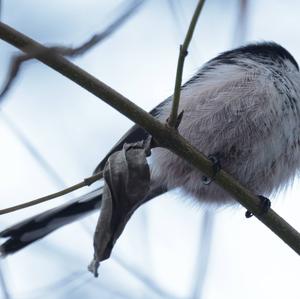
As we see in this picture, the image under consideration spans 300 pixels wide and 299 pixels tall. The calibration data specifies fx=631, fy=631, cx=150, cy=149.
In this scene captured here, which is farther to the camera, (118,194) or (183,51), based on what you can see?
(118,194)

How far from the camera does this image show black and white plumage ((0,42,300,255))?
283 centimetres

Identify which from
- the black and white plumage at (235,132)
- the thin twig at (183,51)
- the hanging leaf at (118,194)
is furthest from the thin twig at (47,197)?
the black and white plumage at (235,132)

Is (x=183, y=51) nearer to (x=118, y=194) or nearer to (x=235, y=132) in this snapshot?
(x=118, y=194)

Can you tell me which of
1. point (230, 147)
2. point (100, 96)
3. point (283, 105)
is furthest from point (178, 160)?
point (100, 96)

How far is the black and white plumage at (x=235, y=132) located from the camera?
283cm

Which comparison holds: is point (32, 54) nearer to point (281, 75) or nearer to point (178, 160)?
point (178, 160)

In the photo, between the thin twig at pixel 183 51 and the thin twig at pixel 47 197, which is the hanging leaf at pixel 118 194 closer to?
the thin twig at pixel 47 197

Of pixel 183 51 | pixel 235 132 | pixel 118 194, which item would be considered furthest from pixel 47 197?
pixel 235 132

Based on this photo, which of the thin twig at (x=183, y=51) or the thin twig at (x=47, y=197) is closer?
the thin twig at (x=183, y=51)

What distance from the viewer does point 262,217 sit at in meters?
2.29

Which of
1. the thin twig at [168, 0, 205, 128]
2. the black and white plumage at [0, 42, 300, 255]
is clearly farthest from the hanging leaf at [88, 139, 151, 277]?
the black and white plumage at [0, 42, 300, 255]

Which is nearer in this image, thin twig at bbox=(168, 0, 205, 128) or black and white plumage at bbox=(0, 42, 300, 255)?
thin twig at bbox=(168, 0, 205, 128)

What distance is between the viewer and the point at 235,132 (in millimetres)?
2824

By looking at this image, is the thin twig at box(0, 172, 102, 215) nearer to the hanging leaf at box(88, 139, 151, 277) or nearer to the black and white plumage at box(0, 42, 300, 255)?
the hanging leaf at box(88, 139, 151, 277)
